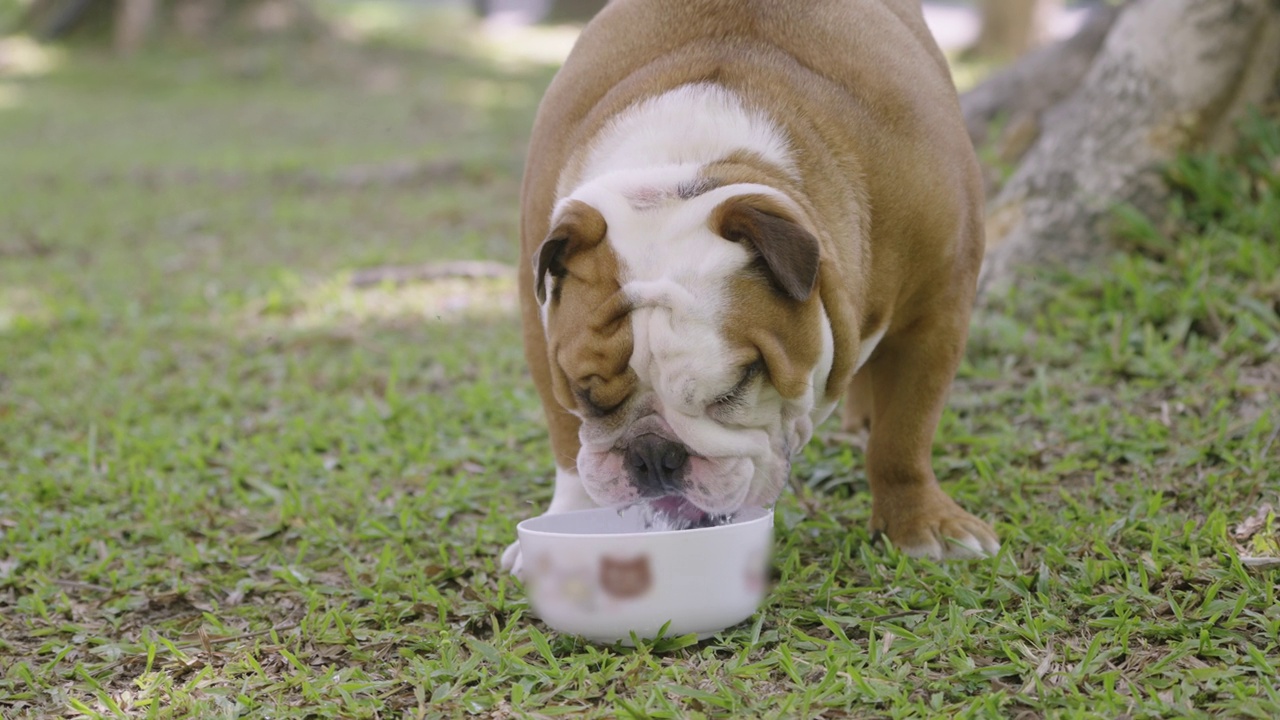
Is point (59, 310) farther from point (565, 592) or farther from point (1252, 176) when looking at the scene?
point (1252, 176)

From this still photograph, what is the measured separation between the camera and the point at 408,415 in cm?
498

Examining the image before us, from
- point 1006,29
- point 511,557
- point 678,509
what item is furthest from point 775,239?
point 1006,29

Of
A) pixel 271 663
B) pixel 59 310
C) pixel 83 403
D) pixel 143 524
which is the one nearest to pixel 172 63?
pixel 59 310

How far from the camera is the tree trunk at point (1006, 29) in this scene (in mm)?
15680

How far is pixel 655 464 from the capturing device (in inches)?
115

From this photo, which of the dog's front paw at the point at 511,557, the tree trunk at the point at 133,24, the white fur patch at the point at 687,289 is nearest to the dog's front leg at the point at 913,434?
the white fur patch at the point at 687,289

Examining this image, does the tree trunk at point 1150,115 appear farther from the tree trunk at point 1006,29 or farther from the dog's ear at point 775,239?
the tree trunk at point 1006,29

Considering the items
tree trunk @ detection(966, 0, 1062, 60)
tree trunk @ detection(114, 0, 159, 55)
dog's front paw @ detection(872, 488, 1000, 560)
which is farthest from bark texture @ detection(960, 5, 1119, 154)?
tree trunk @ detection(114, 0, 159, 55)

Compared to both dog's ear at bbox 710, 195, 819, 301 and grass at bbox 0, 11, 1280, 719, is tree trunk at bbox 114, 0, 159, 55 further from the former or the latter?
dog's ear at bbox 710, 195, 819, 301

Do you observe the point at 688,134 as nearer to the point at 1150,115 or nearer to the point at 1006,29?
the point at 1150,115

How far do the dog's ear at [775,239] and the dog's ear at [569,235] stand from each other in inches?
10.6

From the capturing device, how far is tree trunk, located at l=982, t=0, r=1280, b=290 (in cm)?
515

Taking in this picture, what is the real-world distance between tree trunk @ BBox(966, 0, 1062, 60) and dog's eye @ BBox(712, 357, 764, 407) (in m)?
13.9

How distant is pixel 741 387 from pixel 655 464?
276mm
